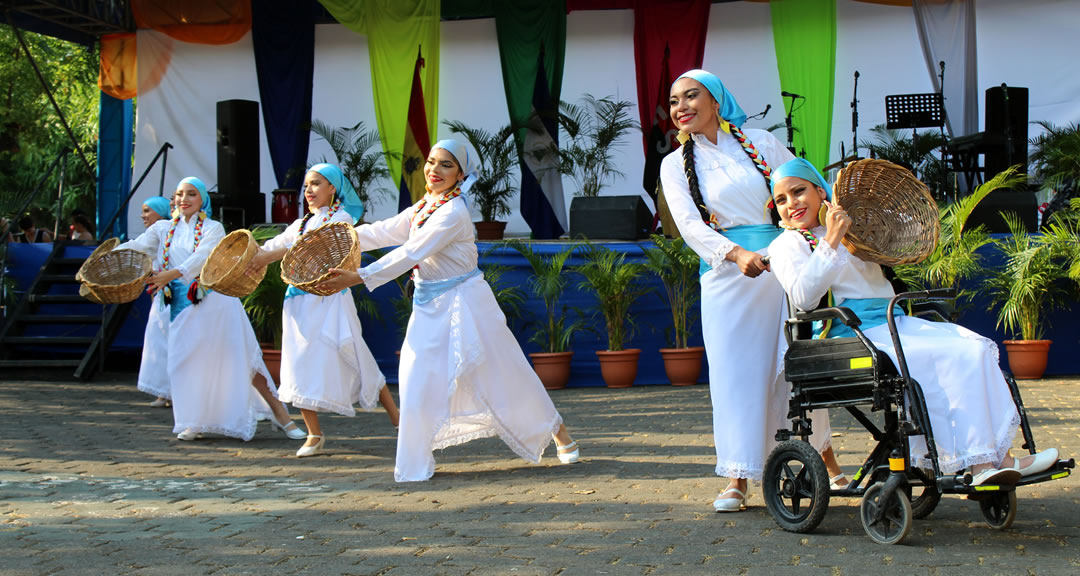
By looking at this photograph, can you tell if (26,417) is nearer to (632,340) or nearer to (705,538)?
(632,340)

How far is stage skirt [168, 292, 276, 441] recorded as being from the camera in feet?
25.7

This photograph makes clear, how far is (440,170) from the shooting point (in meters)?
6.07

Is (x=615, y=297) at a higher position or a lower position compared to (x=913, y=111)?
lower

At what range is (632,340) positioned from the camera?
37.9 ft

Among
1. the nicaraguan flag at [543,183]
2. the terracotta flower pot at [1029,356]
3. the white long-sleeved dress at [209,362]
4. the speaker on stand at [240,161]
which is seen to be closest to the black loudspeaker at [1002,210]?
the terracotta flower pot at [1029,356]

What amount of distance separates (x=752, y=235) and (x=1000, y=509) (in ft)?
4.96

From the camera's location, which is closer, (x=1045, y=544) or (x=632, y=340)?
(x=1045, y=544)

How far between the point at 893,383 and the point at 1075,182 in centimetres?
975

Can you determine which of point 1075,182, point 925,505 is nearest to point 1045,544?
point 925,505

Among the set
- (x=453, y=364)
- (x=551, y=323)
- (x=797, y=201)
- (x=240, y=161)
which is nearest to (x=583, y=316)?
(x=551, y=323)

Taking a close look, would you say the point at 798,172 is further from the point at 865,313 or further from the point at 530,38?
the point at 530,38

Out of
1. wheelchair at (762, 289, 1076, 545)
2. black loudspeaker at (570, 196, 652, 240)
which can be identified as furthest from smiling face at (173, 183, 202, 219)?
black loudspeaker at (570, 196, 652, 240)

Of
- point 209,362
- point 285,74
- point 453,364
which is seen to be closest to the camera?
point 453,364

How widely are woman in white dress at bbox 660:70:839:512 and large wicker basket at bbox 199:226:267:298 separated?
290 centimetres
